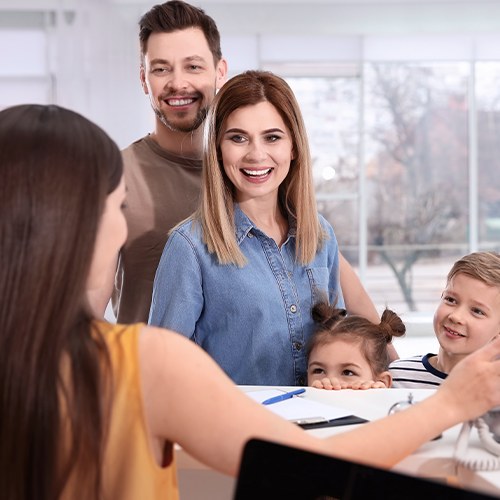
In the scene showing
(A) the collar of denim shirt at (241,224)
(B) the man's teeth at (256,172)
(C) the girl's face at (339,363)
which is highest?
(B) the man's teeth at (256,172)

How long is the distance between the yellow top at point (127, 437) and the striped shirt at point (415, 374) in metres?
1.34

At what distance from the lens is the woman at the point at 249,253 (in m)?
2.29

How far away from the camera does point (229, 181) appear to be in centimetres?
240

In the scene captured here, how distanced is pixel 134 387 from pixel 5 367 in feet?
0.53

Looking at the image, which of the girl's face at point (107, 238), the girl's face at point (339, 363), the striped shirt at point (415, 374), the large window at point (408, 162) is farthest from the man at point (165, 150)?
the large window at point (408, 162)

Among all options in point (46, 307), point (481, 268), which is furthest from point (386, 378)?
point (46, 307)

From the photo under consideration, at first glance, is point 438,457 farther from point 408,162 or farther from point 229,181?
point 408,162

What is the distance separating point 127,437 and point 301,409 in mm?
645

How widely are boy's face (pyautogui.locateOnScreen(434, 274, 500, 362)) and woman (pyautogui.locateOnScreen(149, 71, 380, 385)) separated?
355mm

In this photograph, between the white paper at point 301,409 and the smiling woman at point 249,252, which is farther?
the smiling woman at point 249,252

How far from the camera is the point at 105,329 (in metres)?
1.11

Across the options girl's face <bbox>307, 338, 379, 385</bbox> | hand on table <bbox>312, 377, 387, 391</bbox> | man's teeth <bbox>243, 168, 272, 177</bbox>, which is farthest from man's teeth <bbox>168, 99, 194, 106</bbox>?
hand on table <bbox>312, 377, 387, 391</bbox>

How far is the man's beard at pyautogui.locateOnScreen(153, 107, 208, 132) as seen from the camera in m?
2.75

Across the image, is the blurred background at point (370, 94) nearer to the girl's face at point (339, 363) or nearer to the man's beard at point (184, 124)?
the man's beard at point (184, 124)
